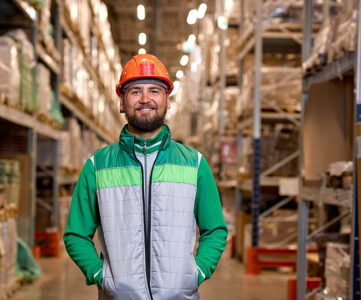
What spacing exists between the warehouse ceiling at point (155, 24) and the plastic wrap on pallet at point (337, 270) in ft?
47.8

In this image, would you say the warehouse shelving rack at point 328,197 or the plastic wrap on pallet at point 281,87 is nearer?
the warehouse shelving rack at point 328,197

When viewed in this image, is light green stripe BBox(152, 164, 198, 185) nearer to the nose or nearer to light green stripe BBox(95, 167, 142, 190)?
light green stripe BBox(95, 167, 142, 190)

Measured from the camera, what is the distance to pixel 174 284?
84.0 inches

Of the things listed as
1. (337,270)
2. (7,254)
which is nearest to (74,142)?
(7,254)

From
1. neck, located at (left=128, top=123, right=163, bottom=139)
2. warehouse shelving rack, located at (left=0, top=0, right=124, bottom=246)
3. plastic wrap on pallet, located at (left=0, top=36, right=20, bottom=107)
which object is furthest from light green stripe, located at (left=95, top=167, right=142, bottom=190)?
plastic wrap on pallet, located at (left=0, top=36, right=20, bottom=107)

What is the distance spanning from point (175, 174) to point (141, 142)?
0.20m

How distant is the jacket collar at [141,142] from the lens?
2242mm

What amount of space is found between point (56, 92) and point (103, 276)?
6.06 metres

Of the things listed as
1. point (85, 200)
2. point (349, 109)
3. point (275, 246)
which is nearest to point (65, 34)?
point (275, 246)

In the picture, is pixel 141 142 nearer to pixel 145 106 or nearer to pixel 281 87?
pixel 145 106

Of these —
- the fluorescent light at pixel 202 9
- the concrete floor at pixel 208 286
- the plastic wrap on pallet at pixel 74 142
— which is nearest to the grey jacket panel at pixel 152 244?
the concrete floor at pixel 208 286

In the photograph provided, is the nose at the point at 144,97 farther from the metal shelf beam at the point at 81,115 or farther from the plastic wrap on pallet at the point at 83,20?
the plastic wrap on pallet at the point at 83,20

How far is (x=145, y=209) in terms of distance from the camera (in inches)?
86.1

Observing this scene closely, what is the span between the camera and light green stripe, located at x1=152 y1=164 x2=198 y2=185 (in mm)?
2221
